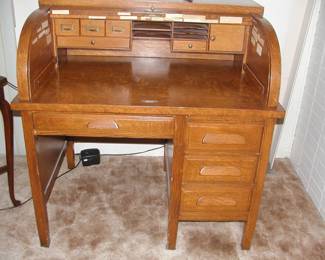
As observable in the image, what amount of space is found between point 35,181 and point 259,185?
94cm

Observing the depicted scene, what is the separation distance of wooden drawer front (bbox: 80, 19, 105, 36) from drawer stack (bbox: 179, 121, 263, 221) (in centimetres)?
68

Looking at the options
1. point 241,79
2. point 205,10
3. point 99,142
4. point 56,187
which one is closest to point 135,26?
point 205,10

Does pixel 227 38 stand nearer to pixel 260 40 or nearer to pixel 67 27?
pixel 260 40

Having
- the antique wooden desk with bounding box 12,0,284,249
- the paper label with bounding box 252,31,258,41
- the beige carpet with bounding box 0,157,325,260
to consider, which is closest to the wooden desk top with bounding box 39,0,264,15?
the antique wooden desk with bounding box 12,0,284,249

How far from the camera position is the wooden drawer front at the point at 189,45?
1.68 meters

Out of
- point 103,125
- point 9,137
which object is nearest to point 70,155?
point 9,137

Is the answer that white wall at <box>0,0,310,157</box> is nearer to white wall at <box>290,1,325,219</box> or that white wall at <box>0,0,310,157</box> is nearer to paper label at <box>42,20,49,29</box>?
white wall at <box>290,1,325,219</box>

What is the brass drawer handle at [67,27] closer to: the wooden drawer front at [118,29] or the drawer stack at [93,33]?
the drawer stack at [93,33]

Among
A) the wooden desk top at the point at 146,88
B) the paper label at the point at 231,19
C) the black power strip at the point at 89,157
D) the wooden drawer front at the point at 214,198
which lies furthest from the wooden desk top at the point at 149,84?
the black power strip at the point at 89,157

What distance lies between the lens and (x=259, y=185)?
1.50 metres

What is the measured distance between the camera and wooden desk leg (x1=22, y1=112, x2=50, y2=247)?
1.34m

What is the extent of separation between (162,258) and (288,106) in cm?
121

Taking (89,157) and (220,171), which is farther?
(89,157)

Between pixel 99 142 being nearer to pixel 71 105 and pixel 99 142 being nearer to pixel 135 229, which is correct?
pixel 135 229
